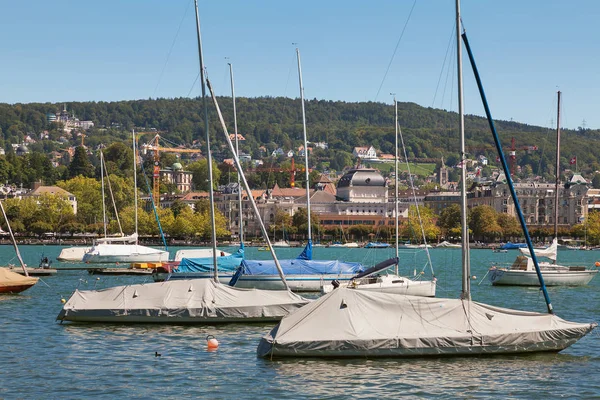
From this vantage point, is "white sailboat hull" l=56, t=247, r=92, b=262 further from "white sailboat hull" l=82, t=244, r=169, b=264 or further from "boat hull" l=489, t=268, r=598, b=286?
"boat hull" l=489, t=268, r=598, b=286

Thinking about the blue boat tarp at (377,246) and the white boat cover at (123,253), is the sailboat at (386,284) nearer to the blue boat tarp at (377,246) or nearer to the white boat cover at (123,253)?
the white boat cover at (123,253)

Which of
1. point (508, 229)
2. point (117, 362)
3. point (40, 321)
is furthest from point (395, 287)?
point (508, 229)

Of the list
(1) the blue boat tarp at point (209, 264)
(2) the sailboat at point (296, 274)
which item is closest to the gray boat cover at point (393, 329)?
(2) the sailboat at point (296, 274)

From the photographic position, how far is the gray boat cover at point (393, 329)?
1073 inches

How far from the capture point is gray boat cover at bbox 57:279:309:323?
3469cm

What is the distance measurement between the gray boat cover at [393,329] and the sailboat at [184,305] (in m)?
6.57

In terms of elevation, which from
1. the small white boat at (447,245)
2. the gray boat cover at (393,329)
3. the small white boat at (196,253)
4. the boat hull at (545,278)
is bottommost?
the small white boat at (447,245)

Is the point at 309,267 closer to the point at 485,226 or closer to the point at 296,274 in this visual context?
the point at 296,274

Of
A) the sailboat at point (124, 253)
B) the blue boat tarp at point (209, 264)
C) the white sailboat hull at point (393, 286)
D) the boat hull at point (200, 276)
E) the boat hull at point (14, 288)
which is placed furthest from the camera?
the sailboat at point (124, 253)

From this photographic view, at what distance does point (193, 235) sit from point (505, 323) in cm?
16138

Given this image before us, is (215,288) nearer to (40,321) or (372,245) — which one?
(40,321)

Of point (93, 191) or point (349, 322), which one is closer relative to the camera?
point (349, 322)

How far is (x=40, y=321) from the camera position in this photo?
37438 millimetres

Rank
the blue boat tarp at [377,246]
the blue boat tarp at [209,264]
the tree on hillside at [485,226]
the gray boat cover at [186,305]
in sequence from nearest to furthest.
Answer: the gray boat cover at [186,305] → the blue boat tarp at [209,264] → the blue boat tarp at [377,246] → the tree on hillside at [485,226]
